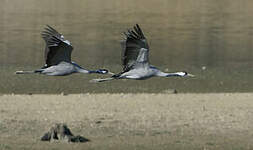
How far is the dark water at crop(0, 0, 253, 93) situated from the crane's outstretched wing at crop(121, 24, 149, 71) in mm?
5525

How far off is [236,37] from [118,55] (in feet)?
22.0

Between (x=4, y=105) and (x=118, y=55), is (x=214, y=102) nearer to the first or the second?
(x=4, y=105)

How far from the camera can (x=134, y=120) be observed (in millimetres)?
15594

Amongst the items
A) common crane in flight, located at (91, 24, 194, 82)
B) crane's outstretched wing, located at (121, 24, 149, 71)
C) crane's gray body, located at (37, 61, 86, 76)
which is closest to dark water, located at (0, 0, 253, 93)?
crane's gray body, located at (37, 61, 86, 76)

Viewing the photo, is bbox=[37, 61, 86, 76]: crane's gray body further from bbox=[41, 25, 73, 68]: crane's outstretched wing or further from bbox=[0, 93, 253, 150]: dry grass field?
bbox=[0, 93, 253, 150]: dry grass field

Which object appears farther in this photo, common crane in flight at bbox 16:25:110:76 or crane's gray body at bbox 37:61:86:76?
crane's gray body at bbox 37:61:86:76

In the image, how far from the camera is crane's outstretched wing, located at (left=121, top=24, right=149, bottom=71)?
13.3 m

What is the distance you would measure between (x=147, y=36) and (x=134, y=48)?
57.9 ft

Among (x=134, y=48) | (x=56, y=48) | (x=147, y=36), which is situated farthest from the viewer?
(x=147, y=36)

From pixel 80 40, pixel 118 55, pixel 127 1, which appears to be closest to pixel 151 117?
pixel 118 55

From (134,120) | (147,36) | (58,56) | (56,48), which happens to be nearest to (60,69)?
(58,56)

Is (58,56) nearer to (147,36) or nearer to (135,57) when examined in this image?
(135,57)

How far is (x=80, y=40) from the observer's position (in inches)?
1139

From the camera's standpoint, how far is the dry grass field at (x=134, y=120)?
13375 millimetres
